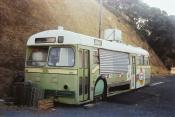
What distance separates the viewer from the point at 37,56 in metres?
15.7

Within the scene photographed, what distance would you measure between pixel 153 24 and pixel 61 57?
161 ft

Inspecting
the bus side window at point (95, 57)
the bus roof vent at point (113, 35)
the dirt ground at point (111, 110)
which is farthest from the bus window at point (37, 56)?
the bus roof vent at point (113, 35)

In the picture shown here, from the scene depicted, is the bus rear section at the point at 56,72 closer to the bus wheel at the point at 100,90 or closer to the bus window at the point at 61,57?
the bus window at the point at 61,57

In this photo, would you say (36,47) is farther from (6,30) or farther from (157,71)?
(157,71)

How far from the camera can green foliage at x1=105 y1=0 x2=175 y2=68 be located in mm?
61188

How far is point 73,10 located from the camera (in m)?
38.0

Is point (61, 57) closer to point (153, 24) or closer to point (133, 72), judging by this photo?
point (133, 72)

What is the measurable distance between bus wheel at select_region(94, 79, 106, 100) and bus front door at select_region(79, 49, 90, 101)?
35.5 inches

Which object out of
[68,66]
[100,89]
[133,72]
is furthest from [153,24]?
[68,66]

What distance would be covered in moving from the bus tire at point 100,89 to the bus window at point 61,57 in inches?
80.3

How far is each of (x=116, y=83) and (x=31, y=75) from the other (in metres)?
5.21

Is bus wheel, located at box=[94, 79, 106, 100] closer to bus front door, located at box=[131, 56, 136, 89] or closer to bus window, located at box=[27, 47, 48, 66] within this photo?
bus window, located at box=[27, 47, 48, 66]

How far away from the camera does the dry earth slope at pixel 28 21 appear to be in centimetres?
2003

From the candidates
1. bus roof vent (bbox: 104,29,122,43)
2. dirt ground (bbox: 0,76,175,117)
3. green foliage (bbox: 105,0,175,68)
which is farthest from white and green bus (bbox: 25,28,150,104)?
green foliage (bbox: 105,0,175,68)
